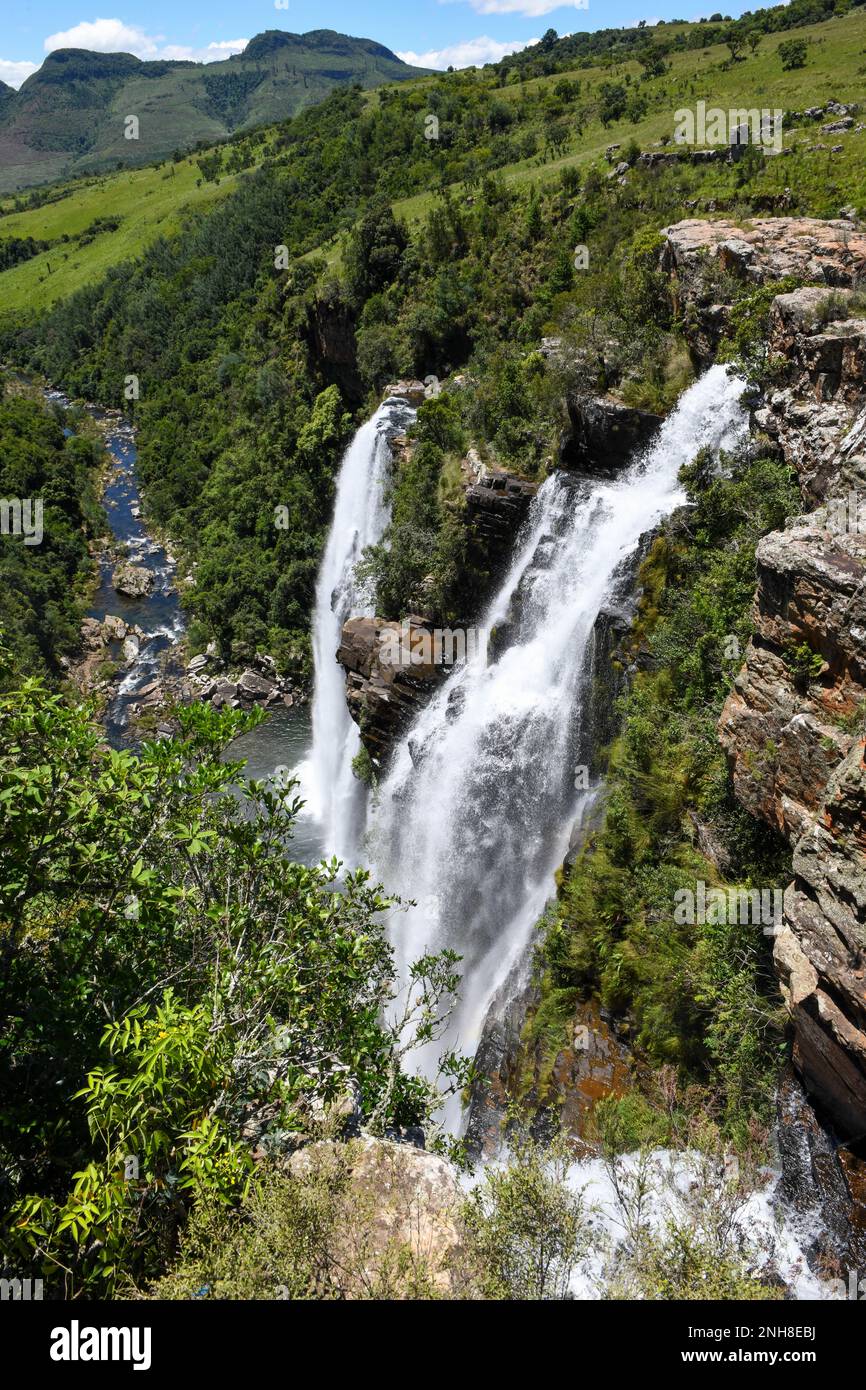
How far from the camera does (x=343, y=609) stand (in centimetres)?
3891

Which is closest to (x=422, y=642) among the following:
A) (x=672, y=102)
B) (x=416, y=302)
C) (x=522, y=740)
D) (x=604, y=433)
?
(x=522, y=740)

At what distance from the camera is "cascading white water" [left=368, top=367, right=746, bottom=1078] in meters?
21.2

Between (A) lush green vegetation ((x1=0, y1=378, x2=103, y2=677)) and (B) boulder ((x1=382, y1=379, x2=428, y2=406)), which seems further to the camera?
(A) lush green vegetation ((x1=0, y1=378, x2=103, y2=677))

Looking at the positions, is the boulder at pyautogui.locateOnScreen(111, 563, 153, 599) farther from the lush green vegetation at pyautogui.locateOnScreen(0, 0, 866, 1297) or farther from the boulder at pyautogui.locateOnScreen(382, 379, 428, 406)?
the boulder at pyautogui.locateOnScreen(382, 379, 428, 406)

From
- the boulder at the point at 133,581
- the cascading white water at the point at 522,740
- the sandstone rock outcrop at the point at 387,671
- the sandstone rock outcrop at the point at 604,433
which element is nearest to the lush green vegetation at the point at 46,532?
the boulder at the point at 133,581

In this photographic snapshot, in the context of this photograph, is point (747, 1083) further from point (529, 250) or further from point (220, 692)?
point (529, 250)

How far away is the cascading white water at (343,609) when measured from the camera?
3359 centimetres

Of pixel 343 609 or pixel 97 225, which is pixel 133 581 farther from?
pixel 97 225

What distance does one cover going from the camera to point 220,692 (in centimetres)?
4166

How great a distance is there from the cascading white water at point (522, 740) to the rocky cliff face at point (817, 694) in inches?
119

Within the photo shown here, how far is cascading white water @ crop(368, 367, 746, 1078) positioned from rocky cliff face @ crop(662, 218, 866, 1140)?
3.03 m

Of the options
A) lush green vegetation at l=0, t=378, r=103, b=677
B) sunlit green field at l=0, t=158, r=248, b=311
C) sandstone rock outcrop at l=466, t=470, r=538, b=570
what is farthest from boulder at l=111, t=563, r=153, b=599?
sunlit green field at l=0, t=158, r=248, b=311

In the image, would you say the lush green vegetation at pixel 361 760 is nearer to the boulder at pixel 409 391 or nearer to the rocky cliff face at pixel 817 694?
the rocky cliff face at pixel 817 694

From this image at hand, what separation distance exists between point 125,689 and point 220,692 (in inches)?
251
